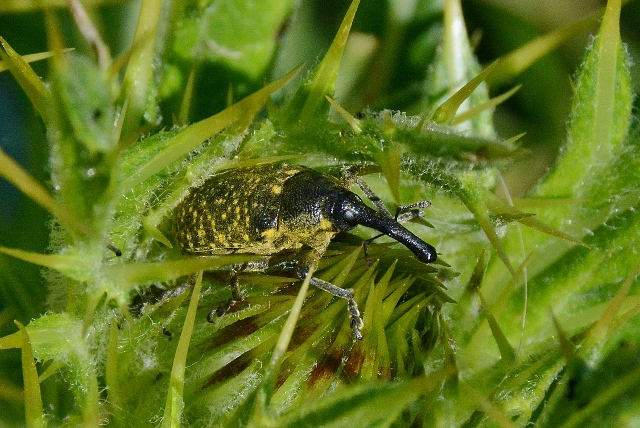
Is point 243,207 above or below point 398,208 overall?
above

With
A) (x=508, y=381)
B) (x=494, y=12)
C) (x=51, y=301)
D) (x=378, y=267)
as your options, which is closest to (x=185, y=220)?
(x=51, y=301)

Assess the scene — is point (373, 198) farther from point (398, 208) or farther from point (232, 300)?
point (232, 300)

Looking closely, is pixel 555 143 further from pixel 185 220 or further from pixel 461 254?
pixel 185 220

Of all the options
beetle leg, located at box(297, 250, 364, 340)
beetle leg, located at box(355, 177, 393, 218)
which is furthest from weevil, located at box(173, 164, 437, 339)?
beetle leg, located at box(297, 250, 364, 340)

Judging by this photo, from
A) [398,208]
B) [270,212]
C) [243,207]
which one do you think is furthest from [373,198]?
[243,207]

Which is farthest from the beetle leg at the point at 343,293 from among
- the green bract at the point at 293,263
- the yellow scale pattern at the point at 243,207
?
the yellow scale pattern at the point at 243,207

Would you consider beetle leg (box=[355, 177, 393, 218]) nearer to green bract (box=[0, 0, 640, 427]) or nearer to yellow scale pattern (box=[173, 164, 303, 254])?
green bract (box=[0, 0, 640, 427])
